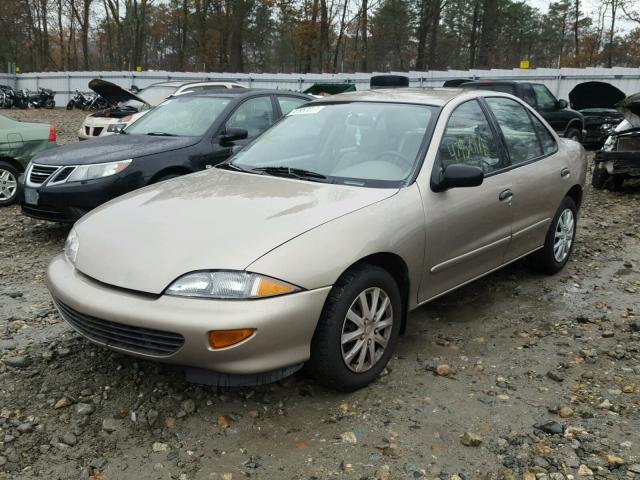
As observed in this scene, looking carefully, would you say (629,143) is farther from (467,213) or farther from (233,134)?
(467,213)

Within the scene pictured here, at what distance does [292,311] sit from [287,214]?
1.92 ft

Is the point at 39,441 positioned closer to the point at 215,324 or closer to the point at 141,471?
the point at 141,471

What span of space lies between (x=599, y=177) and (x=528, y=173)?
563 centimetres

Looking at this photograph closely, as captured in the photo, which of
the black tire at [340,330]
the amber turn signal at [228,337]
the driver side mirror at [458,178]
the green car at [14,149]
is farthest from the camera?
the green car at [14,149]

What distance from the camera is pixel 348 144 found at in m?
3.89

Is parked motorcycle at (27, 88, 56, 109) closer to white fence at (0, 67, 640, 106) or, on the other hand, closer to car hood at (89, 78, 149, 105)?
white fence at (0, 67, 640, 106)

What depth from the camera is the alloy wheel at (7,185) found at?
7.75m

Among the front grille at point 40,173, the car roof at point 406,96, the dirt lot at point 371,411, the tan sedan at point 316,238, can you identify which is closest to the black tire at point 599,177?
the tan sedan at point 316,238

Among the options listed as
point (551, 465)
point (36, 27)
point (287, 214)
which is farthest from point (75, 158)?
point (36, 27)

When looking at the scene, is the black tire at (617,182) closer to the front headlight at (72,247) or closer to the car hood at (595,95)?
the front headlight at (72,247)

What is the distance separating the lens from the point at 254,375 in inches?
108

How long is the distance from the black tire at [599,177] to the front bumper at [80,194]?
7020mm

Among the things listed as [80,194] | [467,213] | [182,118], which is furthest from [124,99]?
[467,213]

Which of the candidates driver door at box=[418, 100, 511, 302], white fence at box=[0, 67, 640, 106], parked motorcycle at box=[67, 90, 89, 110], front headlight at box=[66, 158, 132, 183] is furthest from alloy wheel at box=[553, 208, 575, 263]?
parked motorcycle at box=[67, 90, 89, 110]
